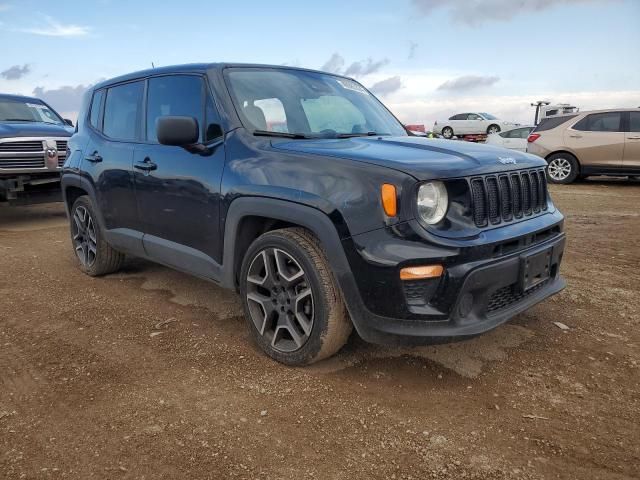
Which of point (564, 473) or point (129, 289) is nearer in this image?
point (564, 473)

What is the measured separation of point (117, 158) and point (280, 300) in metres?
2.12

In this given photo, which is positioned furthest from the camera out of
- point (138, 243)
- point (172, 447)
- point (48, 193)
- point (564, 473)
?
point (48, 193)

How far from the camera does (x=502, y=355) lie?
10.7ft

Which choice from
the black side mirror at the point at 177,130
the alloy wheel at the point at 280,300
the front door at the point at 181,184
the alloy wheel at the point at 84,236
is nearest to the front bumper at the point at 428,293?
the alloy wheel at the point at 280,300

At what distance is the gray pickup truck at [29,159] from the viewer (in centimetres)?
759

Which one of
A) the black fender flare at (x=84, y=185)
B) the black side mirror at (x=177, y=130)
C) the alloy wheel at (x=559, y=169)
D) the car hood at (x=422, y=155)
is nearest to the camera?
the car hood at (x=422, y=155)

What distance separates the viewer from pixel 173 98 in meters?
3.87

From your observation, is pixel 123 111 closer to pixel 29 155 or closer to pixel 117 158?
pixel 117 158

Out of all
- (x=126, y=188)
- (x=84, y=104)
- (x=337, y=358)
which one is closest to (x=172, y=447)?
(x=337, y=358)

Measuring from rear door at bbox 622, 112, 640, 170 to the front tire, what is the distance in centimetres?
1058

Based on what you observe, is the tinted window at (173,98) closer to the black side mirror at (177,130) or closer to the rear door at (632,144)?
the black side mirror at (177,130)

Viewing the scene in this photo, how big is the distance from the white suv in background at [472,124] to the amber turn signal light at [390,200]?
28.0 m

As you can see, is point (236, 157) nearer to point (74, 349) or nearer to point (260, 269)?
point (260, 269)

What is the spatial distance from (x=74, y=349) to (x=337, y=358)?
67.6 inches
